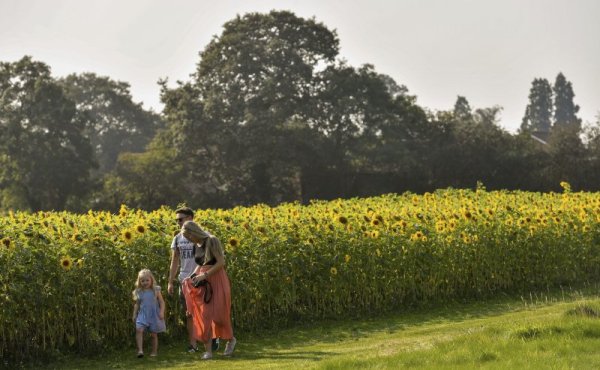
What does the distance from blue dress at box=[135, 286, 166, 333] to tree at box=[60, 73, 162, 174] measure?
222 ft

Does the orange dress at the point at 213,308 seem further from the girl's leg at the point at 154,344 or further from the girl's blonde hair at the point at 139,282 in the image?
the girl's leg at the point at 154,344

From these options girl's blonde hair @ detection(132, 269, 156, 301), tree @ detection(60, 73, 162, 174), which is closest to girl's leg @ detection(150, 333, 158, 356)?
girl's blonde hair @ detection(132, 269, 156, 301)

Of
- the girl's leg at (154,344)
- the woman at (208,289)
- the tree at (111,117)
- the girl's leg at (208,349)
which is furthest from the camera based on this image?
the tree at (111,117)

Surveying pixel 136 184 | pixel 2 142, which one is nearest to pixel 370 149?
pixel 136 184

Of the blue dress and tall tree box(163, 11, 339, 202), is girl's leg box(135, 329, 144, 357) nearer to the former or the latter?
the blue dress

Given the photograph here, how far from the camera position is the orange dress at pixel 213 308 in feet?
37.3

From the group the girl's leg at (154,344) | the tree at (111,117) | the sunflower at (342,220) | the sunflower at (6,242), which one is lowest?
the girl's leg at (154,344)

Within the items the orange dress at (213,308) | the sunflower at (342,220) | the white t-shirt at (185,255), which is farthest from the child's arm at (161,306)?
the sunflower at (342,220)

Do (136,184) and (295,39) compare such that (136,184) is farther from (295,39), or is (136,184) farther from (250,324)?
(250,324)

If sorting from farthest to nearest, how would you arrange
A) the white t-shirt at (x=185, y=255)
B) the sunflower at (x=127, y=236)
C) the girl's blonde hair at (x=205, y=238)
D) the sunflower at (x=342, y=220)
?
1. the sunflower at (x=342, y=220)
2. the sunflower at (x=127, y=236)
3. the white t-shirt at (x=185, y=255)
4. the girl's blonde hair at (x=205, y=238)

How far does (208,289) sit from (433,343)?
279 centimetres

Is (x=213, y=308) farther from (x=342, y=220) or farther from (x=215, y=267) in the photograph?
(x=342, y=220)

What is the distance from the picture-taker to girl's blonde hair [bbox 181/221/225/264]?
11.0m

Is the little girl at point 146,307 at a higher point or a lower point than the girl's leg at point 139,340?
higher
